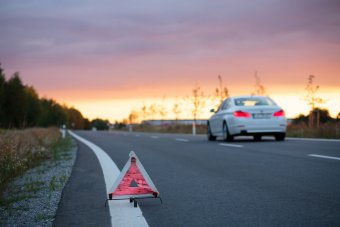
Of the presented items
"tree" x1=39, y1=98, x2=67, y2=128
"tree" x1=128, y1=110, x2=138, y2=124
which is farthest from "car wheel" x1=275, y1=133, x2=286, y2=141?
"tree" x1=39, y1=98, x2=67, y2=128

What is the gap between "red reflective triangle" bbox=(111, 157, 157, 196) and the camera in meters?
5.78

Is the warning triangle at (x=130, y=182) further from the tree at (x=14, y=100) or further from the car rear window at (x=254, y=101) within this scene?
the tree at (x=14, y=100)

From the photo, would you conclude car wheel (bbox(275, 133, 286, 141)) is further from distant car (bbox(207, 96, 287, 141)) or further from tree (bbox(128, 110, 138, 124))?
tree (bbox(128, 110, 138, 124))

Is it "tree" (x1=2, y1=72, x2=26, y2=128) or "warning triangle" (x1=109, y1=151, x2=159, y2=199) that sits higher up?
"tree" (x1=2, y1=72, x2=26, y2=128)

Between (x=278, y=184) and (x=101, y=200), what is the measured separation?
2439 millimetres

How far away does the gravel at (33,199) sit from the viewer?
4988 mm

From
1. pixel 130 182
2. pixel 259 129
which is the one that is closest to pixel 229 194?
pixel 130 182

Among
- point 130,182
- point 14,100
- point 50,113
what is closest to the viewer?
point 130,182

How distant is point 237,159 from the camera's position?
10.7 metres

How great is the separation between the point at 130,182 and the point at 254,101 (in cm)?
1284

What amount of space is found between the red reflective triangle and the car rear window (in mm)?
12257

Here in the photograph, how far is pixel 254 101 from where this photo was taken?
18.1 m

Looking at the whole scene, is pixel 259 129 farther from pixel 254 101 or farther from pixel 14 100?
pixel 14 100

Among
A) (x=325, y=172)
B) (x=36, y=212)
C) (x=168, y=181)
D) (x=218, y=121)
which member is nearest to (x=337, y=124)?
(x=218, y=121)
